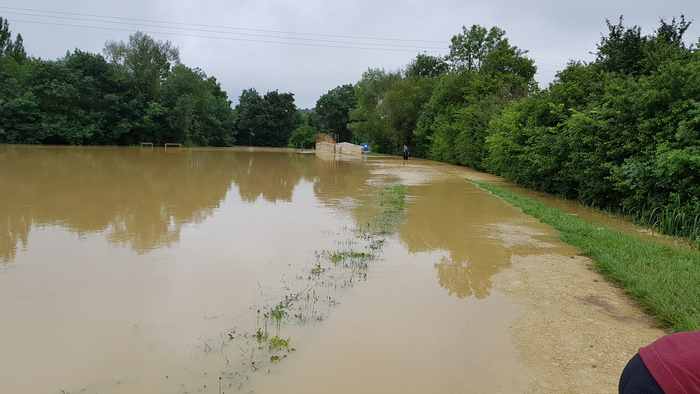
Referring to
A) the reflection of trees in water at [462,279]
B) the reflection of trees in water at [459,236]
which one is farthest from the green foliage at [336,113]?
the reflection of trees in water at [462,279]

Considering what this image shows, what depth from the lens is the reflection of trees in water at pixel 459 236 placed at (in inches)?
253

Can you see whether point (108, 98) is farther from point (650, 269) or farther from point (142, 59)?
point (650, 269)

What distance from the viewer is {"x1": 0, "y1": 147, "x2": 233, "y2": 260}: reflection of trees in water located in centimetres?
852

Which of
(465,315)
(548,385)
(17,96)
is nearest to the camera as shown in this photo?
(548,385)

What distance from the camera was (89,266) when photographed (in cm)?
636

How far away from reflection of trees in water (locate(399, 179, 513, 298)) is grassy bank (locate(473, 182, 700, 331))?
4.79 feet

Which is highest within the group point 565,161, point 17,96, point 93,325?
point 17,96

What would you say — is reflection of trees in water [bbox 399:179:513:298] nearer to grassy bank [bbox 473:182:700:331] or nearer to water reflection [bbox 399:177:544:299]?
water reflection [bbox 399:177:544:299]

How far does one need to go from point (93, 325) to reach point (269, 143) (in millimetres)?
70900

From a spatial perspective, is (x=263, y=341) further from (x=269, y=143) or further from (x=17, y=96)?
(x=269, y=143)

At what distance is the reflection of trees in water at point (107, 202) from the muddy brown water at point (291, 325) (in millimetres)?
96

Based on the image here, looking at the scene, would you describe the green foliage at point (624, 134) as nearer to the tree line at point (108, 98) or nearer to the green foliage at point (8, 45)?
the tree line at point (108, 98)

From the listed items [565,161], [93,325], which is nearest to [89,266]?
[93,325]

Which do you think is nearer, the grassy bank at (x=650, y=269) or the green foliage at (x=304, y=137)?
the grassy bank at (x=650, y=269)
